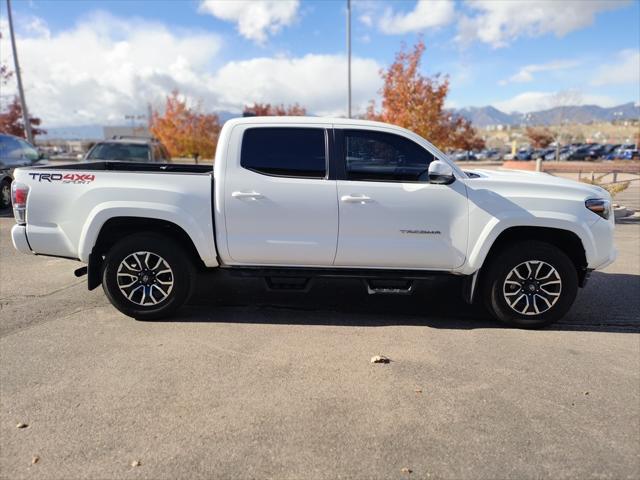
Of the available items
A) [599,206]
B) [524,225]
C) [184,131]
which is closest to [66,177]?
[524,225]

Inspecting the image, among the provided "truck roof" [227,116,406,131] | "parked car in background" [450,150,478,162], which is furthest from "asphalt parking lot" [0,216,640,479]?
"parked car in background" [450,150,478,162]

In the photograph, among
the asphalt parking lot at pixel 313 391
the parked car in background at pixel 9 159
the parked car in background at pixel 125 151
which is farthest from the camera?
the parked car in background at pixel 125 151

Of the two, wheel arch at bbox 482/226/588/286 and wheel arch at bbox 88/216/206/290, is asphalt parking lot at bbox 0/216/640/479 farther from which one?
wheel arch at bbox 482/226/588/286

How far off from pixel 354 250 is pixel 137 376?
2.15 metres

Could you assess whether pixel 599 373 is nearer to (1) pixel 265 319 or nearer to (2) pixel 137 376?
(1) pixel 265 319

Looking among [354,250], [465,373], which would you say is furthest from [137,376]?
[465,373]

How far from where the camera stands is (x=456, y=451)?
2.68 meters

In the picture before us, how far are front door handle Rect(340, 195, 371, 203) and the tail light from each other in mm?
3000

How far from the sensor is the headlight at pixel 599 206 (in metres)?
4.38

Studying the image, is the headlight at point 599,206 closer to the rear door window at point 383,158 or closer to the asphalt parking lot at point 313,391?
the asphalt parking lot at point 313,391

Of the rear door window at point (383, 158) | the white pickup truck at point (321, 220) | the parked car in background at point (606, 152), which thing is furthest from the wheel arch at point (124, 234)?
the parked car in background at point (606, 152)

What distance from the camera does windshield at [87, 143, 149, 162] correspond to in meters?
11.1

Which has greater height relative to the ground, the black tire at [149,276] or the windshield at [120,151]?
the windshield at [120,151]

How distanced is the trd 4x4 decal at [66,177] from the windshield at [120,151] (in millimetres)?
7033
